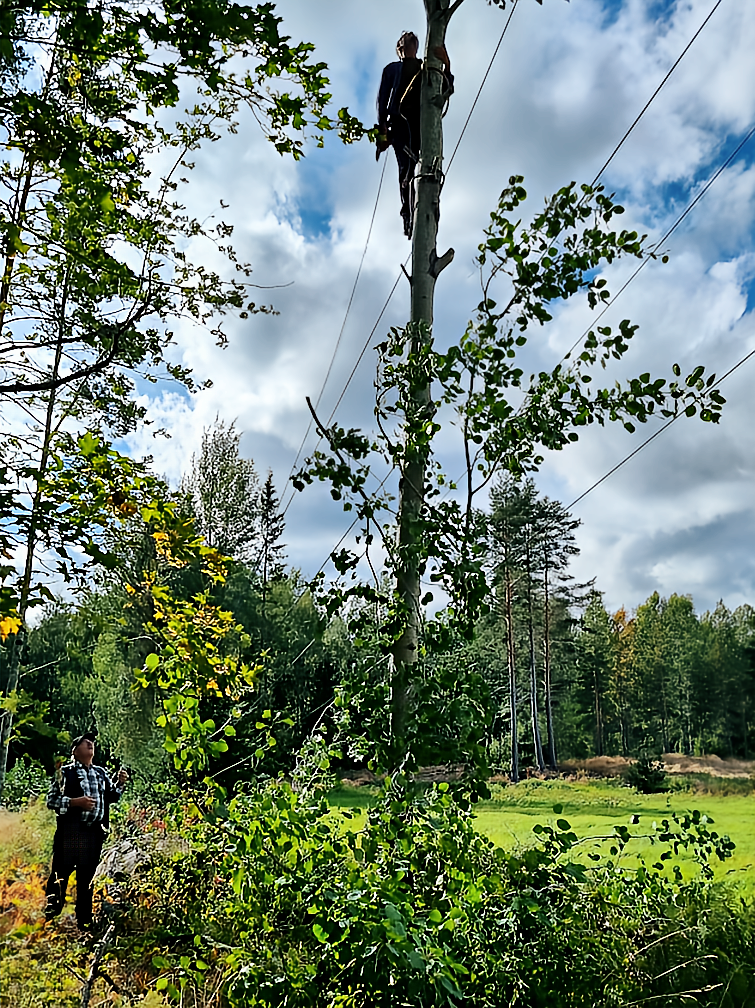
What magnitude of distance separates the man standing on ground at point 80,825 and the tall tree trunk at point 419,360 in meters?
3.03

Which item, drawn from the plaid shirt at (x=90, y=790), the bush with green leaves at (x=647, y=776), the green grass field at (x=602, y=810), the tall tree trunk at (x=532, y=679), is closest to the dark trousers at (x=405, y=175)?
the green grass field at (x=602, y=810)

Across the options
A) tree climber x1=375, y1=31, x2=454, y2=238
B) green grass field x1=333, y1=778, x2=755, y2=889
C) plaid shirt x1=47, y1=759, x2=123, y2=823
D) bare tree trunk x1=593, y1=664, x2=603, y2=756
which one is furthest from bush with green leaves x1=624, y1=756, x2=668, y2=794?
tree climber x1=375, y1=31, x2=454, y2=238

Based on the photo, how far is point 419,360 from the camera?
219 cm

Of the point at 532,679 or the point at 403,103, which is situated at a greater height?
the point at 403,103

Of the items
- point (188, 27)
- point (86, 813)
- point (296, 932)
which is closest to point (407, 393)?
point (188, 27)

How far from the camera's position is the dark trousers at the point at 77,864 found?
423cm

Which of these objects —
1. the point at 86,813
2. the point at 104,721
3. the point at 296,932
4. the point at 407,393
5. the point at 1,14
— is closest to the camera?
the point at 1,14

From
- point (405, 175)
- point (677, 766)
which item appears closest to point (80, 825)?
point (405, 175)

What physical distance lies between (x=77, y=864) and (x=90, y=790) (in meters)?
0.43

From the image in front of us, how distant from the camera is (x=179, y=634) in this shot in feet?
6.55

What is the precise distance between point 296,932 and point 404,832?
370 millimetres

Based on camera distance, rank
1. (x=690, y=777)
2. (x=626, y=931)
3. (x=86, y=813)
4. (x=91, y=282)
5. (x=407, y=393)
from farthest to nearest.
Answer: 1. (x=690, y=777)
2. (x=86, y=813)
3. (x=626, y=931)
4. (x=407, y=393)
5. (x=91, y=282)

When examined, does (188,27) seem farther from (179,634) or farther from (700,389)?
(700,389)

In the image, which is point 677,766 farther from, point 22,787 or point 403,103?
point 22,787
